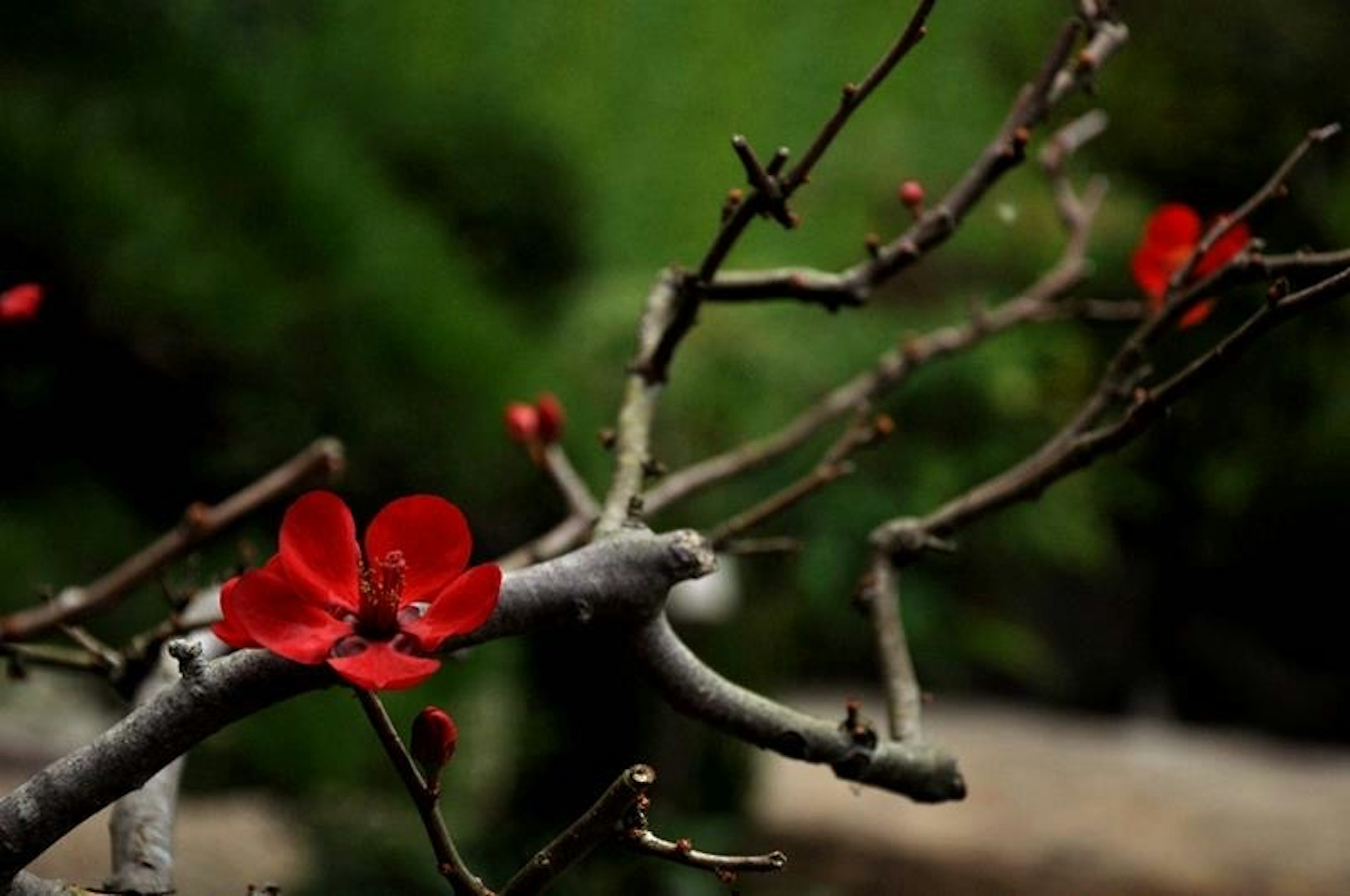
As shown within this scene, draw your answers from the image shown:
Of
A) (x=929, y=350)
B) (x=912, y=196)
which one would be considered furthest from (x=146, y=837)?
(x=929, y=350)

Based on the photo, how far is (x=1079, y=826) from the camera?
2.06 meters

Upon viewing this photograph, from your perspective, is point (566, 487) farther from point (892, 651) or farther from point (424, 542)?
point (424, 542)

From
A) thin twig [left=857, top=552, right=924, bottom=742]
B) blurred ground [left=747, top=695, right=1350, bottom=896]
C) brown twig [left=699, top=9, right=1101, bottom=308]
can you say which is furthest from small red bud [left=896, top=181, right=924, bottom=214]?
blurred ground [left=747, top=695, right=1350, bottom=896]

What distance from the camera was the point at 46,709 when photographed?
2.08 meters

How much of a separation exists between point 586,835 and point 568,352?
178cm

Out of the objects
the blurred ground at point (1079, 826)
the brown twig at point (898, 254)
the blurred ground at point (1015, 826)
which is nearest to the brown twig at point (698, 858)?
the brown twig at point (898, 254)

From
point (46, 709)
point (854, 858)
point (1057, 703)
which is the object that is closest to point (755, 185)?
point (854, 858)

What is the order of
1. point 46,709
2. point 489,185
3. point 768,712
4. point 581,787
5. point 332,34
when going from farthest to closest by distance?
point 332,34, point 489,185, point 46,709, point 581,787, point 768,712

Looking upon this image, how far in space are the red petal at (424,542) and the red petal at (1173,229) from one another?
347mm

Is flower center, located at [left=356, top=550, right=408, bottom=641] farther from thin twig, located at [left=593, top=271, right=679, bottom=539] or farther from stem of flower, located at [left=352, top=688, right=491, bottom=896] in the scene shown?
thin twig, located at [left=593, top=271, right=679, bottom=539]

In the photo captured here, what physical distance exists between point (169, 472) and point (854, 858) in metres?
0.88

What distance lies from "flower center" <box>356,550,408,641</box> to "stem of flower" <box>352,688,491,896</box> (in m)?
0.01

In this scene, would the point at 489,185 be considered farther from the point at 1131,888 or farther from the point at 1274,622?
the point at 1274,622

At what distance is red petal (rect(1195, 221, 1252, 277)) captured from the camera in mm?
600
